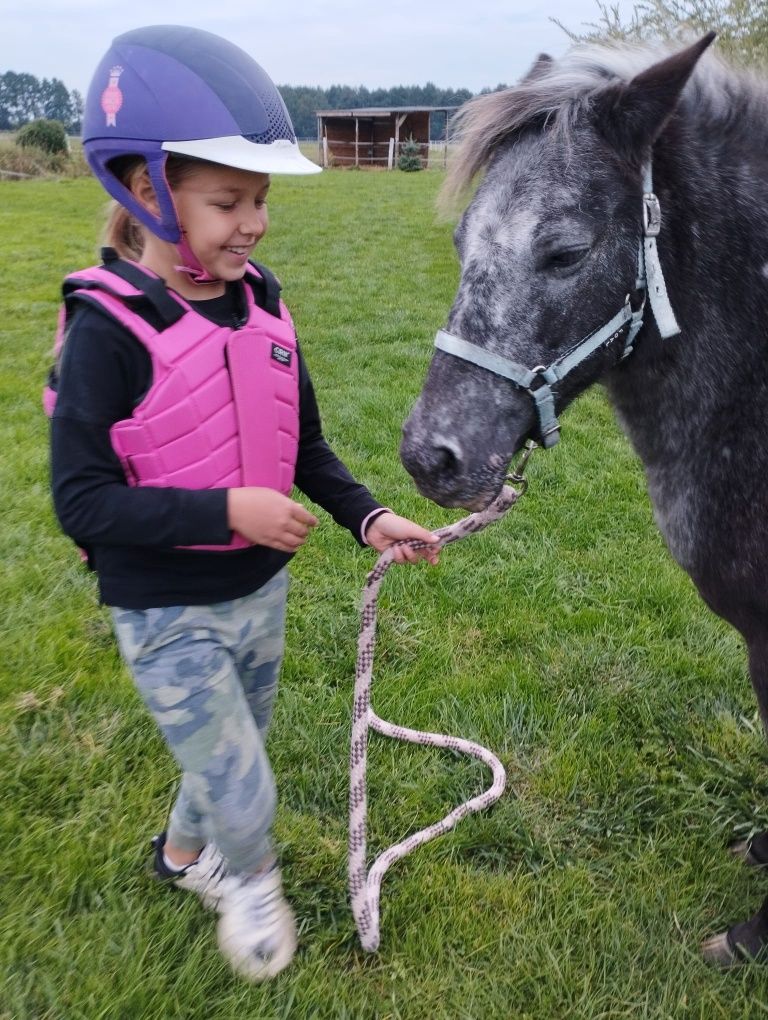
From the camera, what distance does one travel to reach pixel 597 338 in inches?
73.6

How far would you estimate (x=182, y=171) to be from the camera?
1759mm

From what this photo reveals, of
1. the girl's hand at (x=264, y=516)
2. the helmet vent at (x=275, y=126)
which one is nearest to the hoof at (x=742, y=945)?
the girl's hand at (x=264, y=516)

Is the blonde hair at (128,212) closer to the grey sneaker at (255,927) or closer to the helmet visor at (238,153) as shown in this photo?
the helmet visor at (238,153)

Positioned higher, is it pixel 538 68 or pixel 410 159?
pixel 538 68

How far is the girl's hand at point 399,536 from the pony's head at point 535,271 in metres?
0.25

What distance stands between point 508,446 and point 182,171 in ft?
3.27

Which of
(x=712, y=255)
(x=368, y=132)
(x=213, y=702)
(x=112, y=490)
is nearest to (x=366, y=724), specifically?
(x=213, y=702)

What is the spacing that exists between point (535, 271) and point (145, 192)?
93cm

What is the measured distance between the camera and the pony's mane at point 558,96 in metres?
1.89

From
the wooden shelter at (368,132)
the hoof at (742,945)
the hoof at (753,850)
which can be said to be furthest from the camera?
the wooden shelter at (368,132)

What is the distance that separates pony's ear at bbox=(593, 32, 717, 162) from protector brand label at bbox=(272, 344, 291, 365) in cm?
93

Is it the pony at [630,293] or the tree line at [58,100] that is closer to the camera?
the pony at [630,293]

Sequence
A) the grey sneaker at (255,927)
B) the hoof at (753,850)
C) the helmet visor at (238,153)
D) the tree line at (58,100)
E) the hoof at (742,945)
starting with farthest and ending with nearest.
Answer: the tree line at (58,100) → the hoof at (753,850) → the hoof at (742,945) → the grey sneaker at (255,927) → the helmet visor at (238,153)

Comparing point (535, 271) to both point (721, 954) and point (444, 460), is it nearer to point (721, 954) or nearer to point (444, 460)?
point (444, 460)
